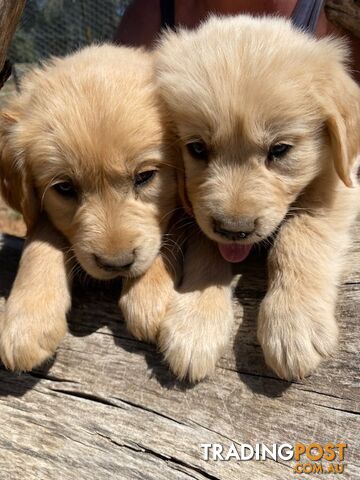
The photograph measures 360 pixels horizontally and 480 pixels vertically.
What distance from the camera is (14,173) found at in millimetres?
3174

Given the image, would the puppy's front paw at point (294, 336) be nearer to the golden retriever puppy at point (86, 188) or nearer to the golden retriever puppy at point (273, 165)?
the golden retriever puppy at point (273, 165)

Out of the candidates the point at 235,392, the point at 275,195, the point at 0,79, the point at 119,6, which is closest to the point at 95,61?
the point at 0,79

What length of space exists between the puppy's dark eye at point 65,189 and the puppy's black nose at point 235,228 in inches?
32.1

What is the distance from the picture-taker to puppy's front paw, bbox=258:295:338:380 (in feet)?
8.13

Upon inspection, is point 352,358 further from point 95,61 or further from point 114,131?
point 95,61

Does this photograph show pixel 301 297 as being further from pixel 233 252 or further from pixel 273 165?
pixel 273 165

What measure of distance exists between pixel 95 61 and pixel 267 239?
1.37 metres

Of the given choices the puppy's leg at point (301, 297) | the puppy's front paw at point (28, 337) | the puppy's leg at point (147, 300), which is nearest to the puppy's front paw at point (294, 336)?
the puppy's leg at point (301, 297)

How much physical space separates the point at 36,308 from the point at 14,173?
2.64 ft

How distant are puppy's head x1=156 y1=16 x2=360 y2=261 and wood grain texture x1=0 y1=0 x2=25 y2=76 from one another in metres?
1.02

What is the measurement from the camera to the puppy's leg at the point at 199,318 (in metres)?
2.60

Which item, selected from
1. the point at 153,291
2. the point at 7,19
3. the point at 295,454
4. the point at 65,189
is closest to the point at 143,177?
the point at 65,189

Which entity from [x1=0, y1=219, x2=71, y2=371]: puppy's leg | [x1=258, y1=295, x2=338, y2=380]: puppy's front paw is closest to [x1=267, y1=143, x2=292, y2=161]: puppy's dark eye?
[x1=258, y1=295, x2=338, y2=380]: puppy's front paw

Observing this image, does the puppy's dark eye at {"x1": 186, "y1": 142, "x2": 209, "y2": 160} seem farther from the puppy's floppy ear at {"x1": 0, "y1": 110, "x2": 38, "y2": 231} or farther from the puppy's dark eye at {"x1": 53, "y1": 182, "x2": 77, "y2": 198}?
the puppy's floppy ear at {"x1": 0, "y1": 110, "x2": 38, "y2": 231}
